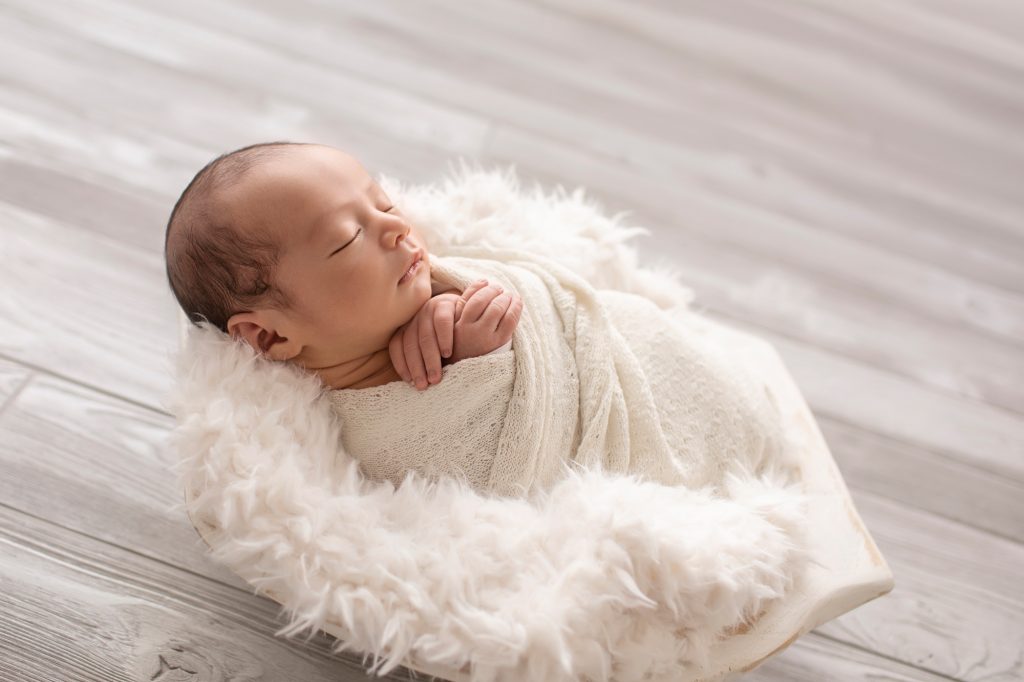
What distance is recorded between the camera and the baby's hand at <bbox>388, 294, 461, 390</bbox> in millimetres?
991

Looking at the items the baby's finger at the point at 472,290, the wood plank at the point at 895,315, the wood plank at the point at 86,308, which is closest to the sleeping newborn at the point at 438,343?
the baby's finger at the point at 472,290

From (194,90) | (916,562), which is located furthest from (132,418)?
(916,562)

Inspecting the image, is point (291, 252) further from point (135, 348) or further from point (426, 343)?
point (135, 348)

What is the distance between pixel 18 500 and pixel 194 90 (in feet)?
2.87

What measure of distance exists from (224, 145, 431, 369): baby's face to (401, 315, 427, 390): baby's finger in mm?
16

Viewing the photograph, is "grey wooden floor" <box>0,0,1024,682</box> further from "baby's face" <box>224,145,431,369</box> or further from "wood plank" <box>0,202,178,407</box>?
"baby's face" <box>224,145,431,369</box>

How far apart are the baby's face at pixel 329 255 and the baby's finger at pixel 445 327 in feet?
0.09

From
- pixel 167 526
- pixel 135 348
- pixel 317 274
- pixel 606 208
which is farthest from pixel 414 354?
pixel 606 208

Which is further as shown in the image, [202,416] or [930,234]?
[930,234]

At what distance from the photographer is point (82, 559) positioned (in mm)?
1067

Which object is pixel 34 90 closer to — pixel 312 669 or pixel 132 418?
pixel 132 418

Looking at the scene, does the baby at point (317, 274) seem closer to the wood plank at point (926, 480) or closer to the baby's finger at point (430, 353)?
the baby's finger at point (430, 353)

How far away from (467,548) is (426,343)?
248 mm

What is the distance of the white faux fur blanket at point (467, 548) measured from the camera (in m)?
0.83
